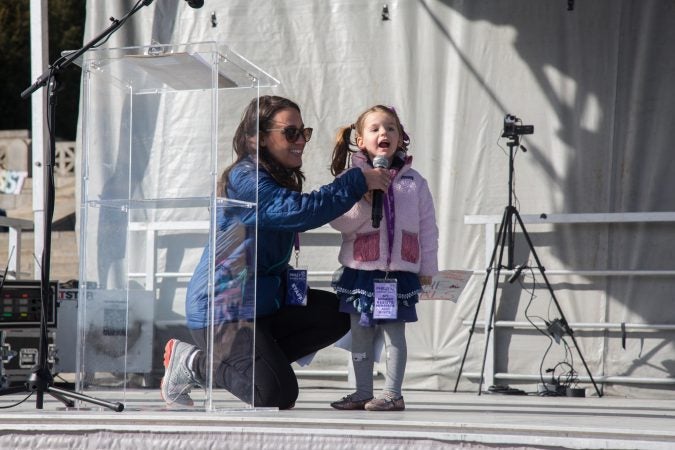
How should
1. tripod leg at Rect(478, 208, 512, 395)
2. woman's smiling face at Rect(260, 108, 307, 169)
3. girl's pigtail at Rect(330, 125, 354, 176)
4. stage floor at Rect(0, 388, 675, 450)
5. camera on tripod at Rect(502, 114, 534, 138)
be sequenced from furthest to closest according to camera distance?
tripod leg at Rect(478, 208, 512, 395)
camera on tripod at Rect(502, 114, 534, 138)
girl's pigtail at Rect(330, 125, 354, 176)
woman's smiling face at Rect(260, 108, 307, 169)
stage floor at Rect(0, 388, 675, 450)

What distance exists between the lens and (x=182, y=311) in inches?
131

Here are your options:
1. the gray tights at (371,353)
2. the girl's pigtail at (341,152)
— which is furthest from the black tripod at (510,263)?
the gray tights at (371,353)

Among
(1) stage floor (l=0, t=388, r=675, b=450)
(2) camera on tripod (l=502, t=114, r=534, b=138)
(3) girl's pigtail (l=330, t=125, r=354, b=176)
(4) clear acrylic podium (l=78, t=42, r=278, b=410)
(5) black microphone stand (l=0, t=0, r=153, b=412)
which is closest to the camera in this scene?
(1) stage floor (l=0, t=388, r=675, b=450)

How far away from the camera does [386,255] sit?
11.8 ft

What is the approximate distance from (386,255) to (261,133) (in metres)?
0.61

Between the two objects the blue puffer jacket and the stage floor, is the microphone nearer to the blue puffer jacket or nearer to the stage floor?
the blue puffer jacket

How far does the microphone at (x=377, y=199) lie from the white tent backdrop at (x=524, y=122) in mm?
2319

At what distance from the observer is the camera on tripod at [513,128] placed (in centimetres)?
520

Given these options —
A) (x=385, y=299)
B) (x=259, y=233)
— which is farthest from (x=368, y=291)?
(x=259, y=233)

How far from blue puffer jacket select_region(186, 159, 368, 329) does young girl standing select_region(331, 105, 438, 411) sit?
0.25 meters

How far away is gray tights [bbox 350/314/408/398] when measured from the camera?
11.8 feet

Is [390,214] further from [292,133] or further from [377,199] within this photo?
[292,133]

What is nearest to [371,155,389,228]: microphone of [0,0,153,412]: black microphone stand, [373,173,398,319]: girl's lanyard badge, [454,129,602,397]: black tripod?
[373,173,398,319]: girl's lanyard badge

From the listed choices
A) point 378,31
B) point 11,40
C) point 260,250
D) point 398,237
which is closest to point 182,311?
point 260,250
